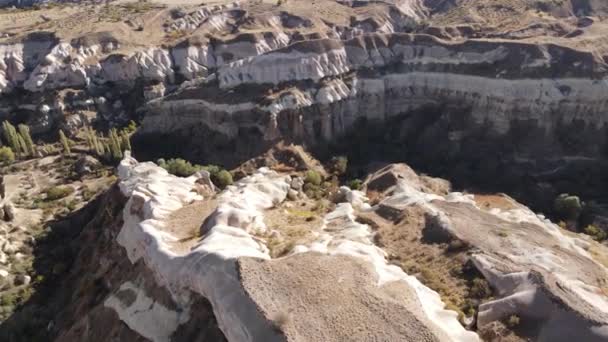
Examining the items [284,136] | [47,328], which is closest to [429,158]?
[284,136]

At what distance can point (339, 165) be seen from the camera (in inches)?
2146

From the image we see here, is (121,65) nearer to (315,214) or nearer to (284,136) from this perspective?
(284,136)

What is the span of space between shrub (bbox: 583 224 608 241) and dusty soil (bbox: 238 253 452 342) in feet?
91.0

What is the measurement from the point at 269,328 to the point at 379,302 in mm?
4853

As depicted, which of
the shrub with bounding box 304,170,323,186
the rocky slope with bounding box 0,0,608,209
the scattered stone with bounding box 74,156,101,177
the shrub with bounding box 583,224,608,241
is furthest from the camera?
the scattered stone with bounding box 74,156,101,177

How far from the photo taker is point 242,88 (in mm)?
61312

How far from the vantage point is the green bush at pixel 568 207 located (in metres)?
45.1

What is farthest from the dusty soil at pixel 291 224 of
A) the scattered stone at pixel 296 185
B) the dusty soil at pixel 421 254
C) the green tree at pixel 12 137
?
the green tree at pixel 12 137

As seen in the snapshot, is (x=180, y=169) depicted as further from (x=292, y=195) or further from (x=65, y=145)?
(x=65, y=145)

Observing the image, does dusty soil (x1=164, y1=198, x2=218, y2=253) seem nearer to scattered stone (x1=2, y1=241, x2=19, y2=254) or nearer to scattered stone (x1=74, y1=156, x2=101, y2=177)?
scattered stone (x1=2, y1=241, x2=19, y2=254)

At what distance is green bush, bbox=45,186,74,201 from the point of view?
51812mm

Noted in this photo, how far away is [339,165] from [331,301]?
3516cm

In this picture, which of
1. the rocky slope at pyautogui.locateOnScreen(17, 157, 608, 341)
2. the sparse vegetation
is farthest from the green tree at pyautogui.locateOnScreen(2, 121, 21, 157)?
the sparse vegetation

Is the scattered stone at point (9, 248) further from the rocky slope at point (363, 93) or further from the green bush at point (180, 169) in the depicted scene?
the rocky slope at point (363, 93)
